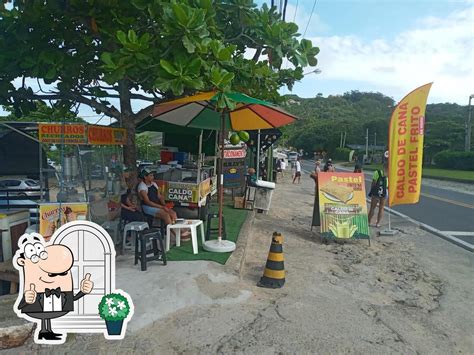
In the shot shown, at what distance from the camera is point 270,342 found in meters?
4.11

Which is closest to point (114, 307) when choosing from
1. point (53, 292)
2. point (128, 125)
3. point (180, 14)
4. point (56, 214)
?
point (53, 292)

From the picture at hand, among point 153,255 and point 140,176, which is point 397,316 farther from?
point 140,176

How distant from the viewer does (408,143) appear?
30.7ft

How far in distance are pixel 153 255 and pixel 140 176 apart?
1955mm

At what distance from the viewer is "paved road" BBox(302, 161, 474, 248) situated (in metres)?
11.3

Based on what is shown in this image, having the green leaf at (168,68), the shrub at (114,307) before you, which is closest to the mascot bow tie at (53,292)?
the shrub at (114,307)

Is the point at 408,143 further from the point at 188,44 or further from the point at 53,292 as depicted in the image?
the point at 53,292

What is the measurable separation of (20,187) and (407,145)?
31.9ft

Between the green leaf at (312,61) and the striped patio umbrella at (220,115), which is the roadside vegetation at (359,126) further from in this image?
the green leaf at (312,61)

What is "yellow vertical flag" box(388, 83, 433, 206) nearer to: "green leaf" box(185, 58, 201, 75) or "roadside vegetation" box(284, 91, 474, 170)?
"roadside vegetation" box(284, 91, 474, 170)

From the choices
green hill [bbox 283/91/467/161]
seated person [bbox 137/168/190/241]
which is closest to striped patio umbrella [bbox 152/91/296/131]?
seated person [bbox 137/168/190/241]

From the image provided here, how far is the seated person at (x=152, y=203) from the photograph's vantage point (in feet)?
23.2

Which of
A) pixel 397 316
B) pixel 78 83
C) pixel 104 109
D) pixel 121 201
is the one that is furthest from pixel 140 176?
pixel 397 316

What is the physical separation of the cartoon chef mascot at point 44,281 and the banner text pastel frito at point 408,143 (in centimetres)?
813
